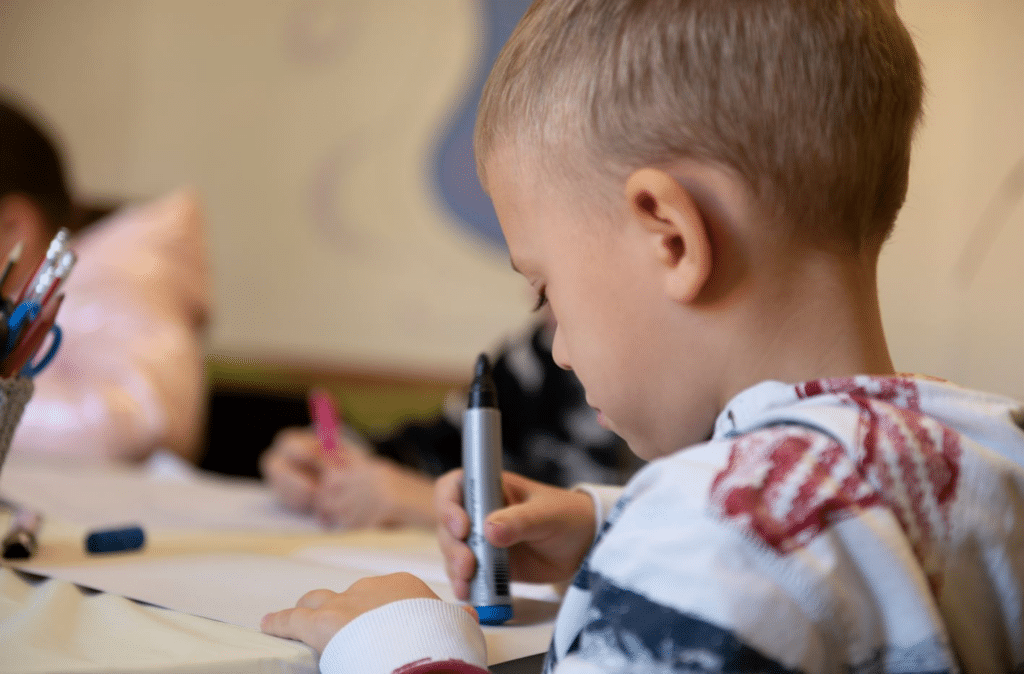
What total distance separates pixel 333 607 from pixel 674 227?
0.25m

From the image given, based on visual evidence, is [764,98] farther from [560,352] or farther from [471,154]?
[471,154]

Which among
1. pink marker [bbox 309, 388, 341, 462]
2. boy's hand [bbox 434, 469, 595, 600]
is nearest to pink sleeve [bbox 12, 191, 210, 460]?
pink marker [bbox 309, 388, 341, 462]

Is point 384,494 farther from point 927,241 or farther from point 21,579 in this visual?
point 927,241

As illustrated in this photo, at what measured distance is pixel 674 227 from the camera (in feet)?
1.34

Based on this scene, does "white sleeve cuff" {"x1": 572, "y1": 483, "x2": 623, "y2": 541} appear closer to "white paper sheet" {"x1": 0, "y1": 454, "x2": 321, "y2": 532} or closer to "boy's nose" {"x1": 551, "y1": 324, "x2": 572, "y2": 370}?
"boy's nose" {"x1": 551, "y1": 324, "x2": 572, "y2": 370}

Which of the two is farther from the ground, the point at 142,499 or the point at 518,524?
the point at 518,524

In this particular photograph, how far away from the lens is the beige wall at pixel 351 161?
1.72 metres

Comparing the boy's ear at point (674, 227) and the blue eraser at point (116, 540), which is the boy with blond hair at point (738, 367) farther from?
the blue eraser at point (116, 540)

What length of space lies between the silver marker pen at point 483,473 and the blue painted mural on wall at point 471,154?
153 centimetres

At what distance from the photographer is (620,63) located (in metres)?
0.43

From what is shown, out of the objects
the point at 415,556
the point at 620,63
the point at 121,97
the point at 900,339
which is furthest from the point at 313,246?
the point at 620,63

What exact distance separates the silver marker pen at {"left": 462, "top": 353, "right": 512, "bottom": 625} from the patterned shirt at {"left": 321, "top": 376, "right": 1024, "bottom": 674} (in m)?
0.16

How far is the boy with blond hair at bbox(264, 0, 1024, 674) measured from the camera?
0.32 meters

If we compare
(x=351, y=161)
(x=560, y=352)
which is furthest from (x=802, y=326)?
(x=351, y=161)
